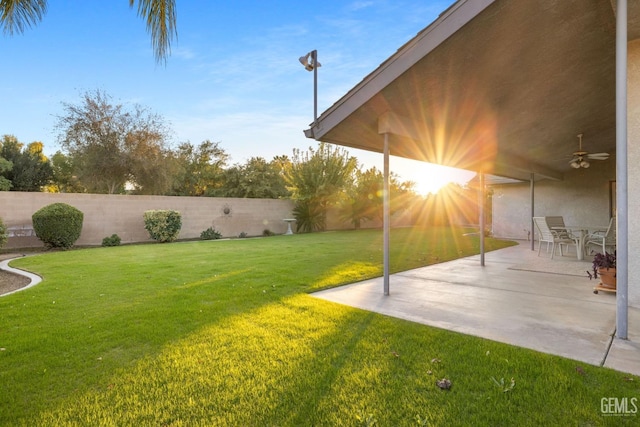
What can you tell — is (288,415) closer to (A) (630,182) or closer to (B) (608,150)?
(A) (630,182)

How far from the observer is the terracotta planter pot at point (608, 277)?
4781 mm

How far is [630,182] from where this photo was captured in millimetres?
4258

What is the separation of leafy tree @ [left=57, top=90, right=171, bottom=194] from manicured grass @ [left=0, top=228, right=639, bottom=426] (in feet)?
50.0

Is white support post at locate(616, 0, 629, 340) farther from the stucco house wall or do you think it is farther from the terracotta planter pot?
the stucco house wall

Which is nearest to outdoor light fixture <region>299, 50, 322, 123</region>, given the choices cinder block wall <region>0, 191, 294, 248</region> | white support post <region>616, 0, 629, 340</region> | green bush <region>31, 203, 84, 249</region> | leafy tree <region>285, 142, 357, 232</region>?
white support post <region>616, 0, 629, 340</region>

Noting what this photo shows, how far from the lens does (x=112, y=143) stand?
17.7 meters

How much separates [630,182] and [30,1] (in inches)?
323

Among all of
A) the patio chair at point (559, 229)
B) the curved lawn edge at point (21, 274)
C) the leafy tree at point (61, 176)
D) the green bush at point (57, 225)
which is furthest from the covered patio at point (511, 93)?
the leafy tree at point (61, 176)

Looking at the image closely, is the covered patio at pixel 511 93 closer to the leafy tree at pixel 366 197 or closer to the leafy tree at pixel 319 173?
the leafy tree at pixel 319 173

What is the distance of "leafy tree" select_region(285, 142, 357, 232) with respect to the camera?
719 inches

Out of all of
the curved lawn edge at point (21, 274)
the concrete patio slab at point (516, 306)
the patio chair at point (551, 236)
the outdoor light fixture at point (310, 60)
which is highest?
the outdoor light fixture at point (310, 60)

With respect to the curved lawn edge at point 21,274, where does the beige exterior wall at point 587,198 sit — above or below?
above

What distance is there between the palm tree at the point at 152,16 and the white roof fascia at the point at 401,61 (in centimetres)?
225

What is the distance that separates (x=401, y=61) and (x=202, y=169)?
26643mm
